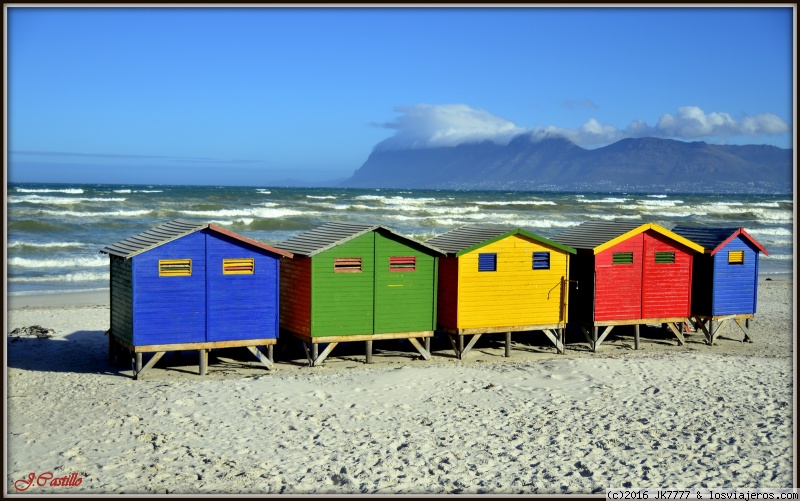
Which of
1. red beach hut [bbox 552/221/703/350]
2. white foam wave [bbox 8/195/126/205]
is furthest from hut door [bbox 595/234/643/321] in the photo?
white foam wave [bbox 8/195/126/205]

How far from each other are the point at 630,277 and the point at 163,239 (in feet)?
37.0

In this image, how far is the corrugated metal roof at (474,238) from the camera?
66.5 ft

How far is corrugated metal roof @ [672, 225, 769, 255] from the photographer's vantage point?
76.2ft

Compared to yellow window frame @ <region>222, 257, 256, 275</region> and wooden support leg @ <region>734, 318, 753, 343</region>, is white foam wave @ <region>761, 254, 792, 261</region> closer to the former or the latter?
wooden support leg @ <region>734, 318, 753, 343</region>

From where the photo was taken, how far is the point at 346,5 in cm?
1140

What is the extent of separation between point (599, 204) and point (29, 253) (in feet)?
227

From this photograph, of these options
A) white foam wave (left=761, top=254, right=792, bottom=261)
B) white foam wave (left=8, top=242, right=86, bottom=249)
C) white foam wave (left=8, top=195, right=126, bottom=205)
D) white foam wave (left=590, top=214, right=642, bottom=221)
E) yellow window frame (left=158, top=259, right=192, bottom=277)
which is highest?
white foam wave (left=8, top=195, right=126, bottom=205)

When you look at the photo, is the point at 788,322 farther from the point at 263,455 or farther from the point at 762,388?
the point at 263,455

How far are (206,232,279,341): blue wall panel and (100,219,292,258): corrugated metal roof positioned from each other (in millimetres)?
184

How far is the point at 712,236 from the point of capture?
77.9 feet

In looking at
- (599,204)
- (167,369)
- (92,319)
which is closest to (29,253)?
(92,319)

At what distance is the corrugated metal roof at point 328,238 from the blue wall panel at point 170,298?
2.27m

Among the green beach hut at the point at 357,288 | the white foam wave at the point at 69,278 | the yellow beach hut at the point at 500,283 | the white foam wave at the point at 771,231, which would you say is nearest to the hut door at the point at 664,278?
the yellow beach hut at the point at 500,283

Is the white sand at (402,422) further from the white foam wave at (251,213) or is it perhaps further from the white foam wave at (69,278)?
the white foam wave at (251,213)
